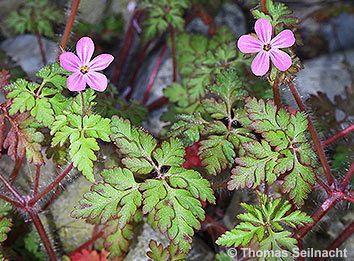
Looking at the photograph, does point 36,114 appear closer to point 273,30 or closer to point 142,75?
point 273,30

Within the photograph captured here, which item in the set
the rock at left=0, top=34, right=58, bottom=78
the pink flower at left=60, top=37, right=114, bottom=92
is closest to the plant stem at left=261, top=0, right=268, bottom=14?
the pink flower at left=60, top=37, right=114, bottom=92

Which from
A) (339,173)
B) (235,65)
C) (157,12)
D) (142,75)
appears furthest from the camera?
(142,75)

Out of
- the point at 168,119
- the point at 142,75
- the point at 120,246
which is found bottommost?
the point at 120,246

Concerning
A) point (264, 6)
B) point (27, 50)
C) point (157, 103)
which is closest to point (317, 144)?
point (264, 6)

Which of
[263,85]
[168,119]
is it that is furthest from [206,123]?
[263,85]

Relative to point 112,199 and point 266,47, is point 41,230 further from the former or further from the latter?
point 266,47
